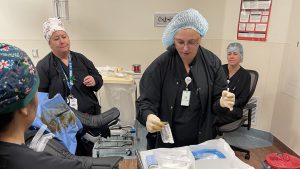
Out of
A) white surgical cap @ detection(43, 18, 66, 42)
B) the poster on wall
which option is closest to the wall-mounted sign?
the poster on wall

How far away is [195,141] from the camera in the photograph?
143cm

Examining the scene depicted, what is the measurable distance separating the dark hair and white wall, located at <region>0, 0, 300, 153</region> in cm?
269

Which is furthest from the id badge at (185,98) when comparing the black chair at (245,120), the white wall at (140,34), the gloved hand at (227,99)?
the white wall at (140,34)

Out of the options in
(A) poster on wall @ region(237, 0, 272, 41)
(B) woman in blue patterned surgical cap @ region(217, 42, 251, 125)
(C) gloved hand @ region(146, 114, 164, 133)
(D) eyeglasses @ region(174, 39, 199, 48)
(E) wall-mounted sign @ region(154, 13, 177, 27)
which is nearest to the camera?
(C) gloved hand @ region(146, 114, 164, 133)

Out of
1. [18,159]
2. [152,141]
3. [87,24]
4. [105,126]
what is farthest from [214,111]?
[87,24]

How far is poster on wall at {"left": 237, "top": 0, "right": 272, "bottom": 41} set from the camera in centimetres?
275

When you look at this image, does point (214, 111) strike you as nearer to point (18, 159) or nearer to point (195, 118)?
point (195, 118)

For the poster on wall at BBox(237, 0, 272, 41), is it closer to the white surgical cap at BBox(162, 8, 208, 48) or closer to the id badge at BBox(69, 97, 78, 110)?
the white surgical cap at BBox(162, 8, 208, 48)

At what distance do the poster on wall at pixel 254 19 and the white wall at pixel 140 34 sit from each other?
64 mm

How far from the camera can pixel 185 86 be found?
4.46ft

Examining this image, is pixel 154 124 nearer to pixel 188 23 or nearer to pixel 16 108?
pixel 188 23

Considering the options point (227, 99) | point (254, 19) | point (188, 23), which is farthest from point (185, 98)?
point (254, 19)

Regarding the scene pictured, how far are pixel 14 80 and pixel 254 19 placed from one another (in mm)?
2883

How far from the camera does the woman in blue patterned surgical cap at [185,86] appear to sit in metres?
1.33
